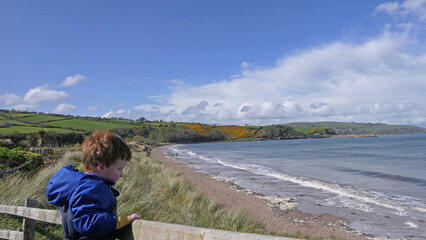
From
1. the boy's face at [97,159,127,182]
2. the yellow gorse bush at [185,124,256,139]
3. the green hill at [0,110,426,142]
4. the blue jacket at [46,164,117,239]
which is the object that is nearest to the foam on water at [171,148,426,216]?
the boy's face at [97,159,127,182]

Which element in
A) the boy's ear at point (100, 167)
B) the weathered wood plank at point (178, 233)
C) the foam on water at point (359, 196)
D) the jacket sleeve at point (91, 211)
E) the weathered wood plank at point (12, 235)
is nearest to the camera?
the weathered wood plank at point (178, 233)

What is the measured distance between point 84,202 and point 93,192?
0.08m

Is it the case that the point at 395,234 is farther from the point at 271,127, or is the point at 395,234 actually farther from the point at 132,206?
the point at 271,127

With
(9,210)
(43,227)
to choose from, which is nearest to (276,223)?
(43,227)

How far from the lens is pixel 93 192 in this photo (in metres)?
1.81

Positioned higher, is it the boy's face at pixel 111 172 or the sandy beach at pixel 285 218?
the boy's face at pixel 111 172

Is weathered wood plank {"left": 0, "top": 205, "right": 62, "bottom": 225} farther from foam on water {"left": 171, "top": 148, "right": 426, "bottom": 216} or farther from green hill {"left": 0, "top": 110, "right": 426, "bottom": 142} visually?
green hill {"left": 0, "top": 110, "right": 426, "bottom": 142}

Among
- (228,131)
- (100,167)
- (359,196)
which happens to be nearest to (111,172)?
(100,167)

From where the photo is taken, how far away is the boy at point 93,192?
1792mm

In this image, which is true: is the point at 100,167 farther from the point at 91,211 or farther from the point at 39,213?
the point at 39,213

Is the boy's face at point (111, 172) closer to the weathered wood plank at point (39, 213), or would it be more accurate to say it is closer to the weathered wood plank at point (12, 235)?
the weathered wood plank at point (39, 213)

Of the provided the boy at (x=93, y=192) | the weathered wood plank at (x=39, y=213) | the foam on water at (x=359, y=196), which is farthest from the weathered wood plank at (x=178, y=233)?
the foam on water at (x=359, y=196)

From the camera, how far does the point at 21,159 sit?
1127 centimetres

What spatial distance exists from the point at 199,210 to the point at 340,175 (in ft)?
53.4
